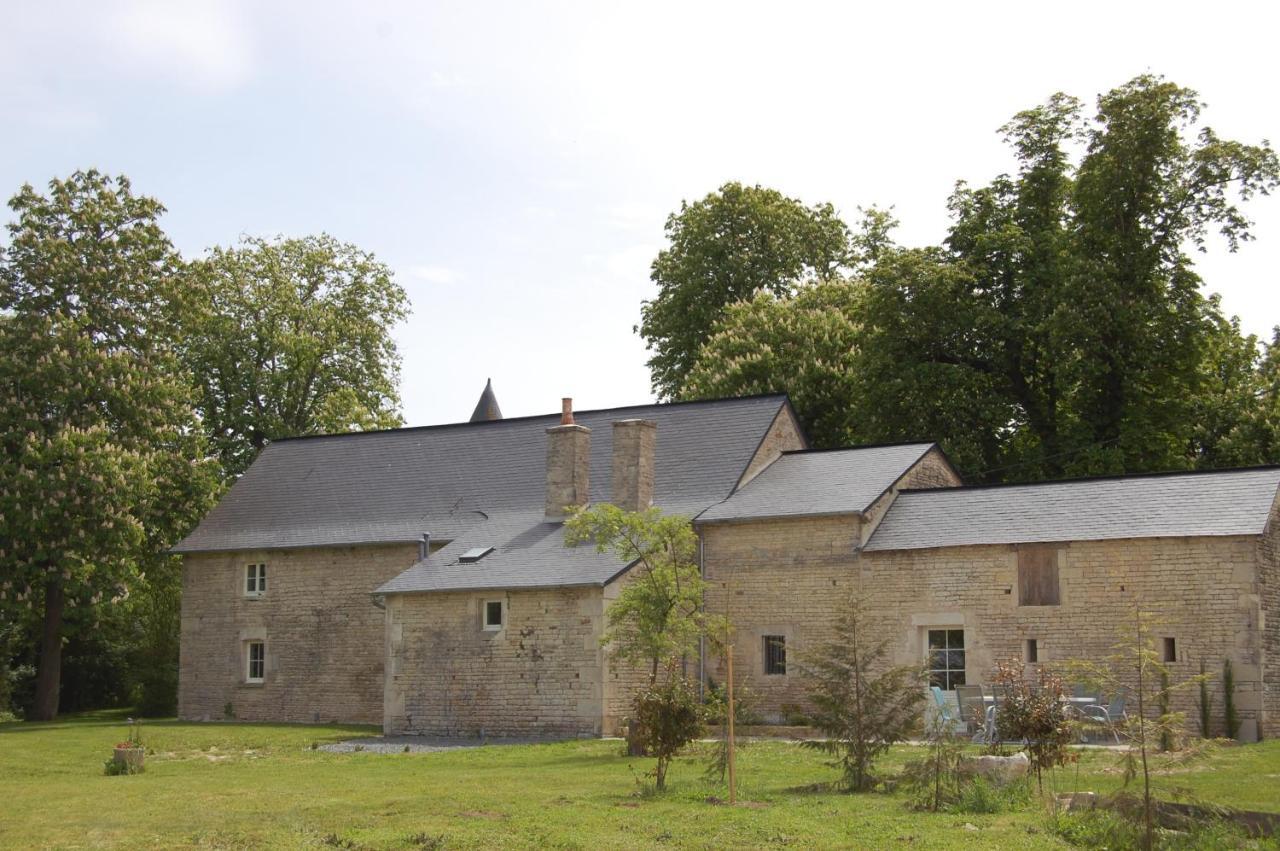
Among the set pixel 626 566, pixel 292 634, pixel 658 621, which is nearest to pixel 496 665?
pixel 626 566

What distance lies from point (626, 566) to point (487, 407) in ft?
77.8

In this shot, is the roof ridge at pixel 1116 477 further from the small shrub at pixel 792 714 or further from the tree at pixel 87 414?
the tree at pixel 87 414

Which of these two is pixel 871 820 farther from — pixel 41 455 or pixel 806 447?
pixel 41 455

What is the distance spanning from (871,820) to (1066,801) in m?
1.87

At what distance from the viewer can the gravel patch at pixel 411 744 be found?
75.3 ft

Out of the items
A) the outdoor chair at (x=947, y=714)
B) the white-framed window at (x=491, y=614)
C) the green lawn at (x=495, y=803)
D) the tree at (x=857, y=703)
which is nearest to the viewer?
the green lawn at (x=495, y=803)

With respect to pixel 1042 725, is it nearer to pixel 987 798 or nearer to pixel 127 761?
pixel 987 798

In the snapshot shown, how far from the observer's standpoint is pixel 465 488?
31.7m

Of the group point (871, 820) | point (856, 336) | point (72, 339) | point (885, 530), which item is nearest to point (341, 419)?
point (72, 339)

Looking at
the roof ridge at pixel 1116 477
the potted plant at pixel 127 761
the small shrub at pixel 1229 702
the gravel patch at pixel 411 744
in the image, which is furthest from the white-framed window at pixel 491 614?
the small shrub at pixel 1229 702

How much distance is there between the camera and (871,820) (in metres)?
12.9

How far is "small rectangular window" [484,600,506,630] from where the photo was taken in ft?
86.0

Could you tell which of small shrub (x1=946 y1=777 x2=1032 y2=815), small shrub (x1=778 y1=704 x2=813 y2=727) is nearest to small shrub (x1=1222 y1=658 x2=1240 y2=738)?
small shrub (x1=778 y1=704 x2=813 y2=727)

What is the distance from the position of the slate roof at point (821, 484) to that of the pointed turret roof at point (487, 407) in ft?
66.2
